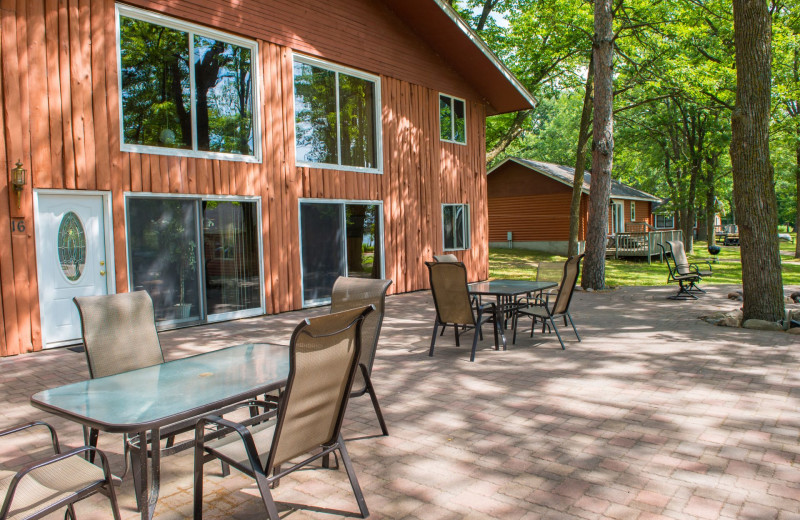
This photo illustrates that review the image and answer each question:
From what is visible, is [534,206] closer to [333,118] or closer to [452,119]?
[452,119]

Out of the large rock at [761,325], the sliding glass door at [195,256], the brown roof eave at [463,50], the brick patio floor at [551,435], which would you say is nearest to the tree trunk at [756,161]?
the large rock at [761,325]

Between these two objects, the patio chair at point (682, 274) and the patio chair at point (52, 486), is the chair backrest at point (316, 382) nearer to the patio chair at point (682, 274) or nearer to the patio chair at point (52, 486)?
the patio chair at point (52, 486)

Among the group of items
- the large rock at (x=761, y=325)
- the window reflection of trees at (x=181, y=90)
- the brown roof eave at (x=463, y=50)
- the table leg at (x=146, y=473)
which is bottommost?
the large rock at (x=761, y=325)

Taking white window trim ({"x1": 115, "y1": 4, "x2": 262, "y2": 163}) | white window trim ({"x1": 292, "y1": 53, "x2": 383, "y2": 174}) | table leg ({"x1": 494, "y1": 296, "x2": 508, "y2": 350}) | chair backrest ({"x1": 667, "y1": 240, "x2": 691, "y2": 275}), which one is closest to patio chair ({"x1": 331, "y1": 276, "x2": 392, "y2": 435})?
table leg ({"x1": 494, "y1": 296, "x2": 508, "y2": 350})

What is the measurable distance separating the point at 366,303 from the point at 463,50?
11214 millimetres

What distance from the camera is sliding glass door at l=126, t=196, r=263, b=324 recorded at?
27.6 feet

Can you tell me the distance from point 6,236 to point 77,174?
3.87 ft

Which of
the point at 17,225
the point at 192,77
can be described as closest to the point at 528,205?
the point at 192,77

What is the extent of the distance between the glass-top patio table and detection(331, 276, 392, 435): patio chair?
2.03 feet

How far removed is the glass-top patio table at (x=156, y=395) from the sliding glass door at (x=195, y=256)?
5547 millimetres

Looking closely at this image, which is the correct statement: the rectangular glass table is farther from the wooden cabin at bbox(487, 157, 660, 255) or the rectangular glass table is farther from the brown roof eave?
the wooden cabin at bbox(487, 157, 660, 255)

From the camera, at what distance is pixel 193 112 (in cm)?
907

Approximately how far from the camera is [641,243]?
75.6 ft

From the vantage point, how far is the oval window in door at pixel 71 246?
761cm
